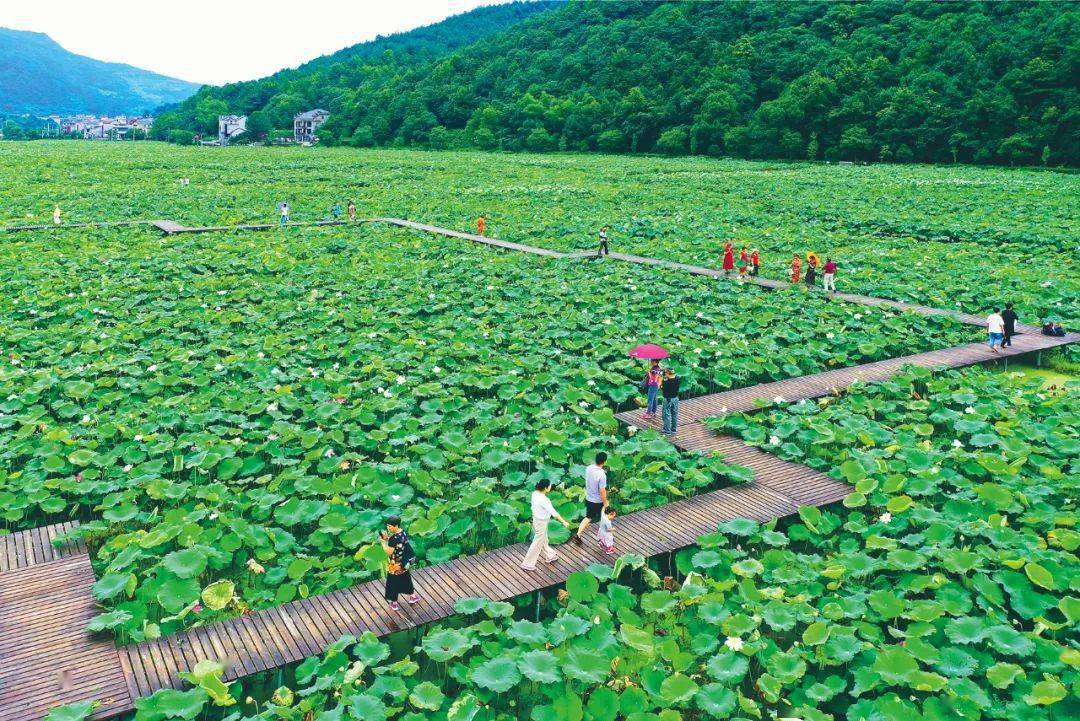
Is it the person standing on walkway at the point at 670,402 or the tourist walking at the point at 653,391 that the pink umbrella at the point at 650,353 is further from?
the person standing on walkway at the point at 670,402

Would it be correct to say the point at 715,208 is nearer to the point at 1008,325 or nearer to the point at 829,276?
the point at 829,276

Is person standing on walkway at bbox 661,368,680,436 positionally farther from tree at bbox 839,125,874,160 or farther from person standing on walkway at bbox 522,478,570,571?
tree at bbox 839,125,874,160

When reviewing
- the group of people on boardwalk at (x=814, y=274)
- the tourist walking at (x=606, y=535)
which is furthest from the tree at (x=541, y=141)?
the tourist walking at (x=606, y=535)

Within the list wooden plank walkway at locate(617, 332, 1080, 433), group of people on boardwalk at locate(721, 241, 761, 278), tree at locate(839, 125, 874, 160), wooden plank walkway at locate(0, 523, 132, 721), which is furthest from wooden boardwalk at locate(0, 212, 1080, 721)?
tree at locate(839, 125, 874, 160)

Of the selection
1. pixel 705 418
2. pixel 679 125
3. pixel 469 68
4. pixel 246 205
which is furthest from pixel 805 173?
pixel 469 68

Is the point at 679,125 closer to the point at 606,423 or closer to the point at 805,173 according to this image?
the point at 805,173

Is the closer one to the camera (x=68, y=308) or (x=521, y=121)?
(x=68, y=308)
